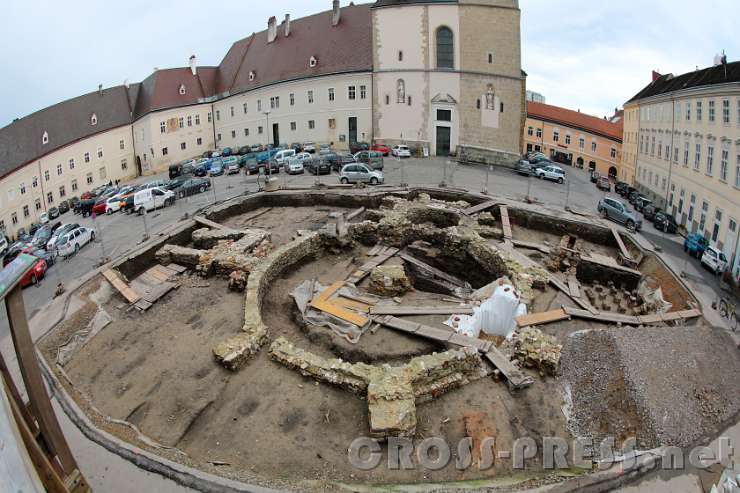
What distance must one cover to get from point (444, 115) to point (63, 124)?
3775cm

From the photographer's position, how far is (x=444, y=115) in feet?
139

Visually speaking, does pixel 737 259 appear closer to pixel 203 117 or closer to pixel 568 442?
pixel 568 442

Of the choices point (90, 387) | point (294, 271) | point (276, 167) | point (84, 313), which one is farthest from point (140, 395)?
point (276, 167)

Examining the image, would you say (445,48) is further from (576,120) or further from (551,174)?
(576,120)

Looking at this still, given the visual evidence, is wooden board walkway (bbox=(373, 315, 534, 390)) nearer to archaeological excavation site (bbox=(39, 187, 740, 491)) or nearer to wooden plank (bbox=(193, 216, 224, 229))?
archaeological excavation site (bbox=(39, 187, 740, 491))

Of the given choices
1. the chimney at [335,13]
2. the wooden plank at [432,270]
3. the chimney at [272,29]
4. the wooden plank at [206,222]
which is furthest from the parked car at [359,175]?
the chimney at [272,29]

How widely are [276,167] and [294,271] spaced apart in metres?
18.3

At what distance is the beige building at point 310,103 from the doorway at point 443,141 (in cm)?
9

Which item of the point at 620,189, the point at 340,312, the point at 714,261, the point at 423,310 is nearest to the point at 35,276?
the point at 340,312

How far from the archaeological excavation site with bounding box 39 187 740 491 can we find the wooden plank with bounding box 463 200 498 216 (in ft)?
8.54

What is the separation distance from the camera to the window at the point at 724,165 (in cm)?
2730

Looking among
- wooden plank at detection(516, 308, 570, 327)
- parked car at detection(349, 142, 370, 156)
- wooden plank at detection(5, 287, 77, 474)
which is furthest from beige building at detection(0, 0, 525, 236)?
wooden plank at detection(5, 287, 77, 474)

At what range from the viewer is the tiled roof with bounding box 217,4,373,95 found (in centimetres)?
4534

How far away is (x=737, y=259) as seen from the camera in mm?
23688
